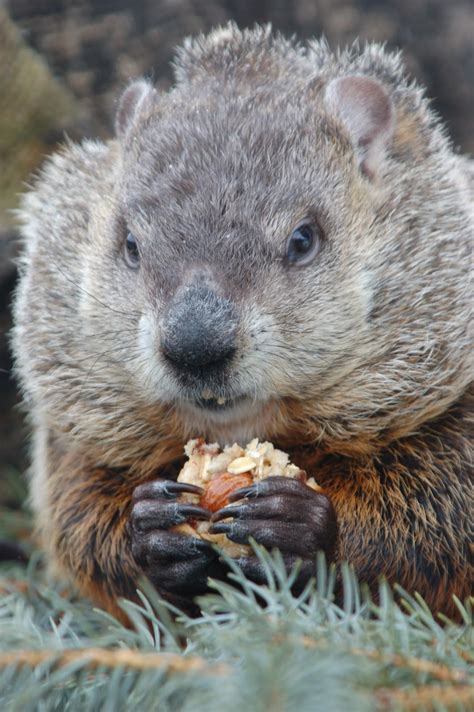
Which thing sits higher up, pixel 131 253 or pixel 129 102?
pixel 129 102

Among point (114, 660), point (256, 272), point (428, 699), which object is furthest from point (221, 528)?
point (428, 699)

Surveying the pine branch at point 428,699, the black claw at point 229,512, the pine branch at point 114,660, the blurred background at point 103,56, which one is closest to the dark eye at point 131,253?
the black claw at point 229,512

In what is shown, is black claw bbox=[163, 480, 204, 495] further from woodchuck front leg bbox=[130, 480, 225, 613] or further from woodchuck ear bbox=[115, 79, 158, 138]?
woodchuck ear bbox=[115, 79, 158, 138]

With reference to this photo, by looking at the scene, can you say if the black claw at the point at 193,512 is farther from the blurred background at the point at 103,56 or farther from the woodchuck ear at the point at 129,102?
the blurred background at the point at 103,56

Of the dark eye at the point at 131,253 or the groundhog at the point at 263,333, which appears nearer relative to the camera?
the groundhog at the point at 263,333

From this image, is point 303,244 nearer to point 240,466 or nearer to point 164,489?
point 240,466

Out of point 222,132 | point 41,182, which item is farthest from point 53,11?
point 222,132

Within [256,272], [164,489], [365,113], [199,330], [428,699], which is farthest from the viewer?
[365,113]
